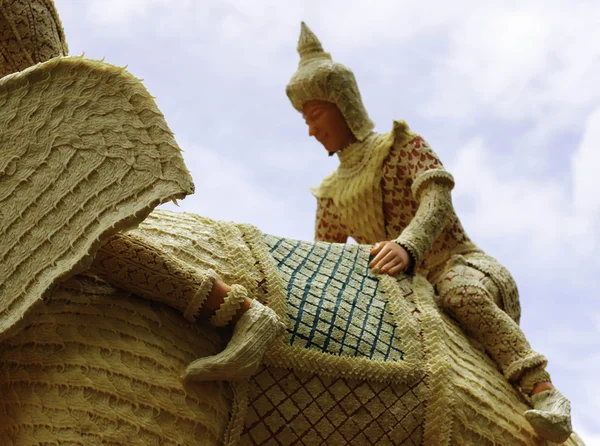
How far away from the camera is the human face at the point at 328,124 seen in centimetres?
278

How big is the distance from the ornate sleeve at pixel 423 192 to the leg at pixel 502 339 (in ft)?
0.43

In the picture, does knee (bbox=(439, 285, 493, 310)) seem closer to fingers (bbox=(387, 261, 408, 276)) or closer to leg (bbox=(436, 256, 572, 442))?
leg (bbox=(436, 256, 572, 442))

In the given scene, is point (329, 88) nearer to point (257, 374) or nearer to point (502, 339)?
point (502, 339)

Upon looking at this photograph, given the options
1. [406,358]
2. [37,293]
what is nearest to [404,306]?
[406,358]

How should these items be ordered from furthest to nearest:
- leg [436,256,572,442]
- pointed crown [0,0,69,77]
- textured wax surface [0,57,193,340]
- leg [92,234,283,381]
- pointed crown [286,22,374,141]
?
pointed crown [286,22,374,141]
leg [436,256,572,442]
pointed crown [0,0,69,77]
leg [92,234,283,381]
textured wax surface [0,57,193,340]

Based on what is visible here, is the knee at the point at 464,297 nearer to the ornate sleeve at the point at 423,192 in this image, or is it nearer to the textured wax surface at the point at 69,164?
the ornate sleeve at the point at 423,192

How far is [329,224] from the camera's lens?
2924mm

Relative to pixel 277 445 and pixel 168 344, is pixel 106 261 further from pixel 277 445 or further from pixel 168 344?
pixel 277 445

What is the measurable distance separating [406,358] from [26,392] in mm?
866

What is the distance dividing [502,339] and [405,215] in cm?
59

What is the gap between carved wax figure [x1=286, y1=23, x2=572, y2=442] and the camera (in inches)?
88.8

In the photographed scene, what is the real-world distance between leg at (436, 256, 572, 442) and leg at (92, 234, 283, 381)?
2.31ft

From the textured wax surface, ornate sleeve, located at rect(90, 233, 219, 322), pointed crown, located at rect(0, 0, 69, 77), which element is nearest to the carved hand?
ornate sleeve, located at rect(90, 233, 219, 322)

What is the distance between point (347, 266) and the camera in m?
2.23
